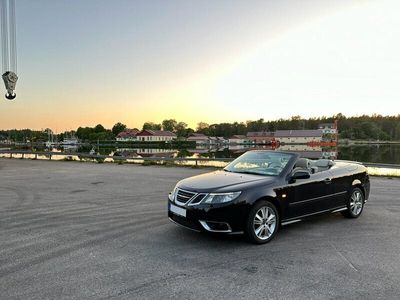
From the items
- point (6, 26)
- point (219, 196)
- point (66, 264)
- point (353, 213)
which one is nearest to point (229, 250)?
point (219, 196)

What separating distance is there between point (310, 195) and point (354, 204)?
5.43ft

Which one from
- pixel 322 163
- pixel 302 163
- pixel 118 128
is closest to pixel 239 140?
pixel 322 163

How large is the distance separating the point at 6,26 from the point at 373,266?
23.0 meters

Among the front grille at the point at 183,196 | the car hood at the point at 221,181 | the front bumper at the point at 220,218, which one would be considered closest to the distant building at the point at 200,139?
the car hood at the point at 221,181

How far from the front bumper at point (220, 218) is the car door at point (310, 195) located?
3.69 ft

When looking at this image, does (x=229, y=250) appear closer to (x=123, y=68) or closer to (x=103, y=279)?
(x=103, y=279)

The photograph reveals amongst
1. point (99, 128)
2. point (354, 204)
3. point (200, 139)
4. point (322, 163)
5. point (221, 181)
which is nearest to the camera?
point (221, 181)

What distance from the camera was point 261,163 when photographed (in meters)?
6.38

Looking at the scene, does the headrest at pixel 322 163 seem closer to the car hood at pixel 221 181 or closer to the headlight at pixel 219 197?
the car hood at pixel 221 181

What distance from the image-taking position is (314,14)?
14.9 metres

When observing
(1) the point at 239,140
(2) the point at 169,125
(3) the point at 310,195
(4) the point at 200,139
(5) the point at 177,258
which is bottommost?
(5) the point at 177,258

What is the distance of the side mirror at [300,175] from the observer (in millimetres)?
5805

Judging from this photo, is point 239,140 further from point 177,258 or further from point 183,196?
point 177,258

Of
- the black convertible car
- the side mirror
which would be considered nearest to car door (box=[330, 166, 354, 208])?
the black convertible car
